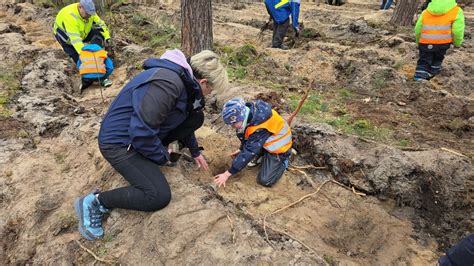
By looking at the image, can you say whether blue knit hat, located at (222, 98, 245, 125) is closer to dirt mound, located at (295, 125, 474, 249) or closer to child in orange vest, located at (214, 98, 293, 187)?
child in orange vest, located at (214, 98, 293, 187)

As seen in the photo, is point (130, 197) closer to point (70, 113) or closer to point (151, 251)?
point (151, 251)

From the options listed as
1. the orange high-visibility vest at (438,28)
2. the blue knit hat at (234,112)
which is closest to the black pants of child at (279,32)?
the orange high-visibility vest at (438,28)

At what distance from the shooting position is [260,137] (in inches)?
140

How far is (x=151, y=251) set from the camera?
2.76 metres

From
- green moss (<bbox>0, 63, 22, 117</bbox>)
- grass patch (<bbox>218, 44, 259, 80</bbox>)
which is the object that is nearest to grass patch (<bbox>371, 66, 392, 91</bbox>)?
grass patch (<bbox>218, 44, 259, 80</bbox>)

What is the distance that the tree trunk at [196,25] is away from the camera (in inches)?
243

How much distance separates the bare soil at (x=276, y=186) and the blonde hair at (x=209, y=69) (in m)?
1.01

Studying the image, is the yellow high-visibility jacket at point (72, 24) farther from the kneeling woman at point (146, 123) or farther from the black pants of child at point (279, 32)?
the black pants of child at point (279, 32)

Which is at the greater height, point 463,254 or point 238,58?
point 463,254

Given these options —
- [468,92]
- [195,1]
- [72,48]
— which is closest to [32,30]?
[72,48]

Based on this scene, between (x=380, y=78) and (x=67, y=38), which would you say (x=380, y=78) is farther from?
(x=67, y=38)

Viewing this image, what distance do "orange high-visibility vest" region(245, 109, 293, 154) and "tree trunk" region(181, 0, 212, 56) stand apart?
3287 mm

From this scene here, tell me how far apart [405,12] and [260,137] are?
294 inches

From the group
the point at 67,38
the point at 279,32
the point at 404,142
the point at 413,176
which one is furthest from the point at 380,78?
the point at 67,38
